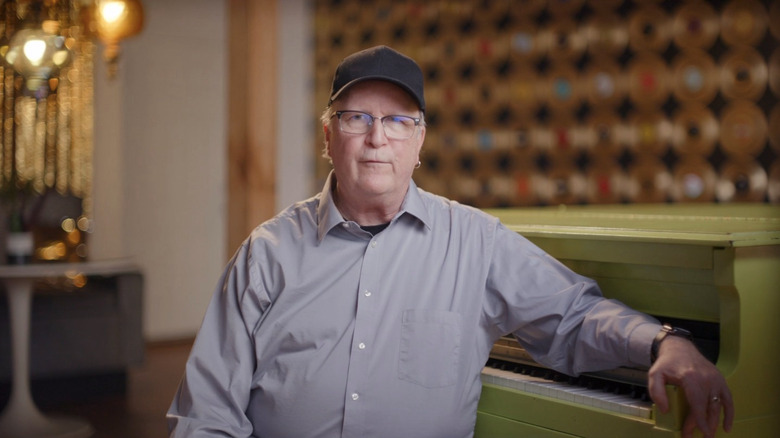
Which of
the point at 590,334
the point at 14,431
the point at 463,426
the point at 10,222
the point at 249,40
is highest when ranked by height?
the point at 249,40

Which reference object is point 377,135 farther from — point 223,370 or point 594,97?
point 594,97

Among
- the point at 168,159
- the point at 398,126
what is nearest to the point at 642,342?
the point at 398,126

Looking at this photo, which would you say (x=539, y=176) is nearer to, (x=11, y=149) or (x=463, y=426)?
(x=463, y=426)

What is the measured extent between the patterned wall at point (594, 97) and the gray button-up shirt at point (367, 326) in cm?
243

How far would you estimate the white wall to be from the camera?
594 centimetres

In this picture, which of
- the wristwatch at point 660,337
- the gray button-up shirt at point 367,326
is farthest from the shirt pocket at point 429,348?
the wristwatch at point 660,337

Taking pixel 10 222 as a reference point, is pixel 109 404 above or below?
below

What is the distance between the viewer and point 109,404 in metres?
4.66

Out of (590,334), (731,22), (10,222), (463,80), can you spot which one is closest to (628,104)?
(731,22)

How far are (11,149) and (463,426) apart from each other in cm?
464

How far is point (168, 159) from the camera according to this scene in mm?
6250

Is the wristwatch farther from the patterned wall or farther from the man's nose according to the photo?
the patterned wall

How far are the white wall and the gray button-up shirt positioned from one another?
437 centimetres

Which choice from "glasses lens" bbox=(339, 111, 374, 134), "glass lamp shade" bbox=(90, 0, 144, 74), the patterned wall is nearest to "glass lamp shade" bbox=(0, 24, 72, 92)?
"glass lamp shade" bbox=(90, 0, 144, 74)
